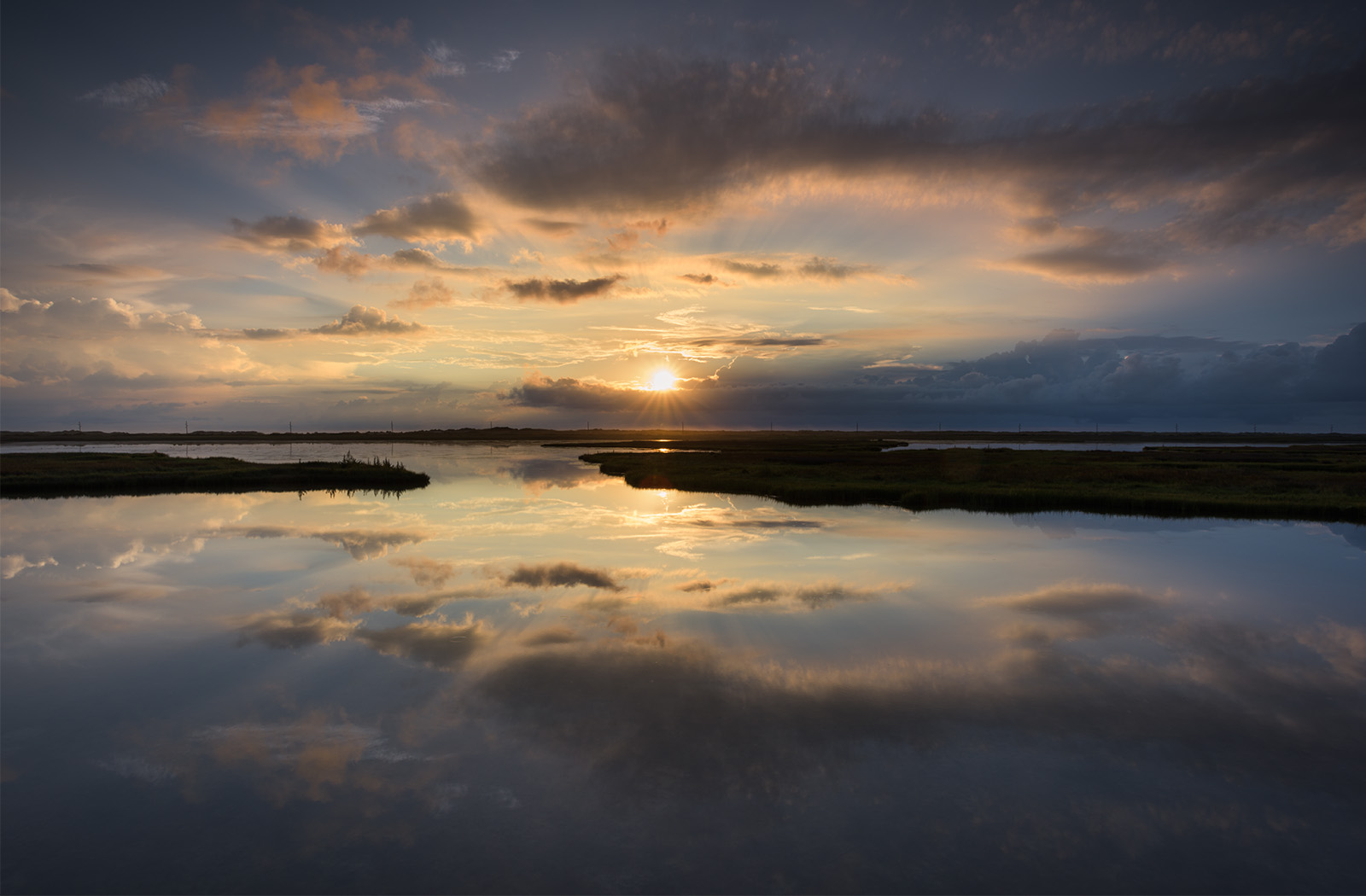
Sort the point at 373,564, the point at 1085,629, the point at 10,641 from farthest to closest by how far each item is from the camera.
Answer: the point at 373,564 → the point at 1085,629 → the point at 10,641

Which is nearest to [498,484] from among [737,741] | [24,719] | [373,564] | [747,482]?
[747,482]

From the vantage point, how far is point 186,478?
168ft

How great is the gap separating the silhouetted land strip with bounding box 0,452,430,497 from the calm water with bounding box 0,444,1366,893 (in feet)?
93.7

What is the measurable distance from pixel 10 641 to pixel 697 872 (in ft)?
54.2

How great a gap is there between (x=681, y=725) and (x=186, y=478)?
54.7 m

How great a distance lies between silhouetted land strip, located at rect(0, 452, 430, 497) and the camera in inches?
1826

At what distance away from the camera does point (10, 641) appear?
14844 millimetres

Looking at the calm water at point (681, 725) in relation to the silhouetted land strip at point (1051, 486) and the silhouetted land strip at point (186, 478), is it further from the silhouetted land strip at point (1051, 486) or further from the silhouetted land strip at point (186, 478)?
the silhouetted land strip at point (186, 478)

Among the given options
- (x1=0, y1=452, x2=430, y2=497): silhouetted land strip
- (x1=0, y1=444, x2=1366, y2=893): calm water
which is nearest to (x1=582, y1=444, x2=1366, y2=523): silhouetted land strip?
(x1=0, y1=444, x2=1366, y2=893): calm water

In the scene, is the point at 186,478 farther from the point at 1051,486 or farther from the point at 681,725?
the point at 1051,486

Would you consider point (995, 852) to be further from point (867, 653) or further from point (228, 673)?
point (228, 673)

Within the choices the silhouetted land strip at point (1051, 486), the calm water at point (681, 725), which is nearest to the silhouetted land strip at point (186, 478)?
the silhouetted land strip at point (1051, 486)

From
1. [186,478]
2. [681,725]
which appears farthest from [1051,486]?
[186,478]

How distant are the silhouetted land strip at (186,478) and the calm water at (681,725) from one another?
93.7ft
